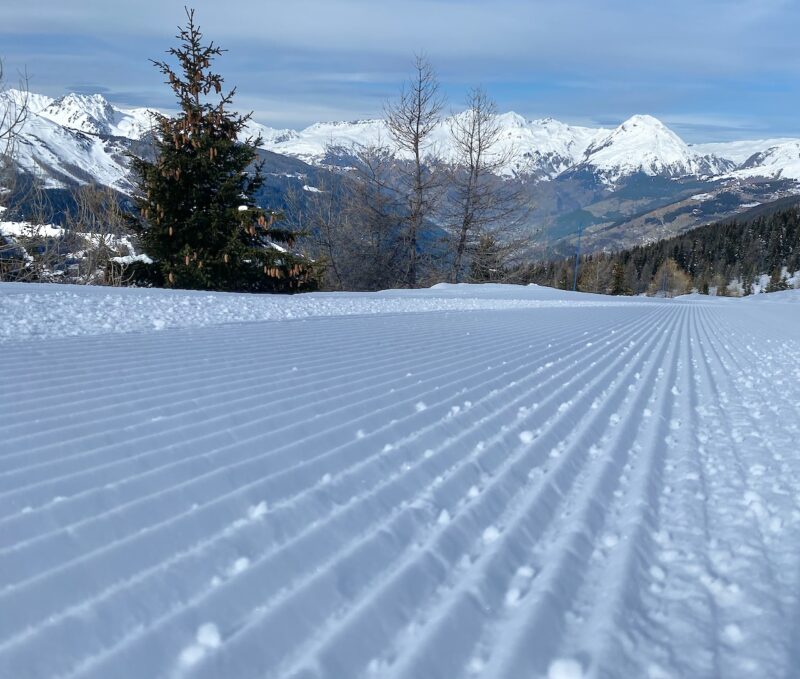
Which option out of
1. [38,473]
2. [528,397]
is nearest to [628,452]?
[528,397]

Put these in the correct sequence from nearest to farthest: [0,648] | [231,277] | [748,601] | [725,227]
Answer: [0,648] → [748,601] → [231,277] → [725,227]

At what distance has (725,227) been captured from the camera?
12619 centimetres

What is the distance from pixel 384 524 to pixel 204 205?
16.3 meters

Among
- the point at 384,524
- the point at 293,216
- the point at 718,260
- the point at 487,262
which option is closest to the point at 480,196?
the point at 487,262

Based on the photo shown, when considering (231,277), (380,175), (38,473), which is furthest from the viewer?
(380,175)

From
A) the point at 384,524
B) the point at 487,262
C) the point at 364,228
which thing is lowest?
the point at 384,524

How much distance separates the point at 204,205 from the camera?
16953 mm

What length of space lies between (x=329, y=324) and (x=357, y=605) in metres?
7.89

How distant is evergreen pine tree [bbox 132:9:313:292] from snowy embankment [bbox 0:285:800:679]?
1116 cm

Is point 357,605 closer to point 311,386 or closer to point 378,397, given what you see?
point 378,397

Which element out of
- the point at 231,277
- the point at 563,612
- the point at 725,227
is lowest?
the point at 563,612

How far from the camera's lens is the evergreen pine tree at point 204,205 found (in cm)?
1611

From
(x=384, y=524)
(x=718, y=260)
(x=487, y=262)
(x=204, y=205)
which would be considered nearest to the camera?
(x=384, y=524)

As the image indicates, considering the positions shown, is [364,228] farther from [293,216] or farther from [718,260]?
[718,260]
